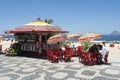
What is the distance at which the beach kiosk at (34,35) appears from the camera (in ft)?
52.2

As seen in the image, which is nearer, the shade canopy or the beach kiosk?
the shade canopy

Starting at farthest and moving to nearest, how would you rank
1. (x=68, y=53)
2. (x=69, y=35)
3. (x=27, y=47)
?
1. (x=69, y=35)
2. (x=27, y=47)
3. (x=68, y=53)

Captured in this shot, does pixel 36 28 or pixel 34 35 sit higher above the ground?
pixel 36 28

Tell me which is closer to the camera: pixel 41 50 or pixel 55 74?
pixel 55 74

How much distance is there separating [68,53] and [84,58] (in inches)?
58.5

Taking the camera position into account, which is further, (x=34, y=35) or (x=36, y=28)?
(x=34, y=35)

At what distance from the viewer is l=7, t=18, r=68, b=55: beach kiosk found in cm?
1591

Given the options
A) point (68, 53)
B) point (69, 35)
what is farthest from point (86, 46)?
point (68, 53)

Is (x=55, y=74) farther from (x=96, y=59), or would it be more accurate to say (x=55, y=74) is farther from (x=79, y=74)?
(x=96, y=59)

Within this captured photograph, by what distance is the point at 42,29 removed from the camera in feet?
51.7

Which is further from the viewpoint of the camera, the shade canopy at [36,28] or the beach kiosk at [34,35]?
the beach kiosk at [34,35]

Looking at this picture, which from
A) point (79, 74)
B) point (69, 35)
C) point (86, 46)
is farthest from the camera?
point (86, 46)

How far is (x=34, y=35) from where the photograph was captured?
16812mm

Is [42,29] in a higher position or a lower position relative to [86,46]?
higher
